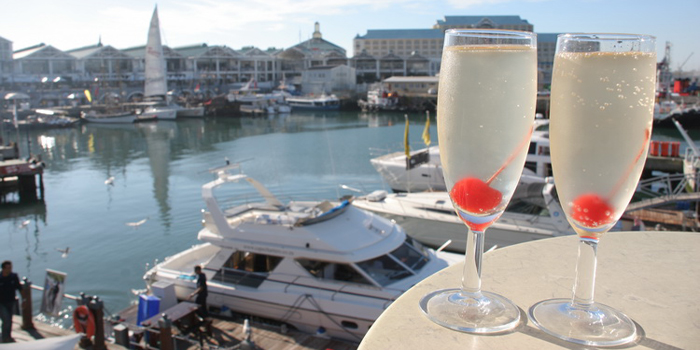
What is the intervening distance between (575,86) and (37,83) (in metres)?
75.3

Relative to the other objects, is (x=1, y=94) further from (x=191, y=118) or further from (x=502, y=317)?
(x=502, y=317)

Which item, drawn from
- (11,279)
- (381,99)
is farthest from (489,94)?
(381,99)

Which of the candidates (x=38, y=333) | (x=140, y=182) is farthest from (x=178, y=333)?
(x=140, y=182)

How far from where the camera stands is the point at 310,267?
775cm

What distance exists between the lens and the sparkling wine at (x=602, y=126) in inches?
40.1

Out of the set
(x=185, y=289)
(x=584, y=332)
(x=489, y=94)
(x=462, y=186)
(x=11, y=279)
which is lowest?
(x=185, y=289)

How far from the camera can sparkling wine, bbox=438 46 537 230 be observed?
1.08 m

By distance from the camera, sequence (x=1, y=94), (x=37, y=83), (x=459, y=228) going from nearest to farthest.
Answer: (x=459, y=228) → (x=1, y=94) → (x=37, y=83)

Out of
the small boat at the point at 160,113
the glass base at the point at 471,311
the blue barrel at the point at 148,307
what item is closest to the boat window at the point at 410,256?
the blue barrel at the point at 148,307

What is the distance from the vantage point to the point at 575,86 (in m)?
1.04

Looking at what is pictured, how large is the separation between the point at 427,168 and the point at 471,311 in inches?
614

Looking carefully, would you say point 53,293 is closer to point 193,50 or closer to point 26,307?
point 26,307

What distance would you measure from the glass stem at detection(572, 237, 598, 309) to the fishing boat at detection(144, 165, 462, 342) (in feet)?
19.9

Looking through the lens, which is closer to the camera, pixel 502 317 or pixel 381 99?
pixel 502 317
